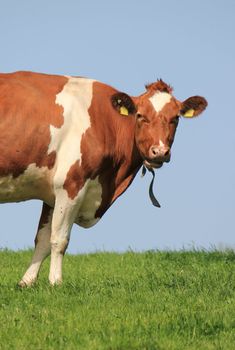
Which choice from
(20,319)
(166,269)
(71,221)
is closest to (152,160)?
(71,221)

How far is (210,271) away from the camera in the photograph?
42.4 feet

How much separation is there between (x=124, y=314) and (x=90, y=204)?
273 cm

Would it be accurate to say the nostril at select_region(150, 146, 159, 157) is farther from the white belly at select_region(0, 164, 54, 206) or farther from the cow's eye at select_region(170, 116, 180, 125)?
the white belly at select_region(0, 164, 54, 206)

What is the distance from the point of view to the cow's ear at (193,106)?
35.8 feet

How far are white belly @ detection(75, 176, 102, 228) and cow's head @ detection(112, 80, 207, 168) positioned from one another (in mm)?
783

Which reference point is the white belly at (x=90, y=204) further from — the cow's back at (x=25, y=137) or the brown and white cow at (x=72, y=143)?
the cow's back at (x=25, y=137)

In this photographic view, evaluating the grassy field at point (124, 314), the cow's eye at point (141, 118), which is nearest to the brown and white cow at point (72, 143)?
the cow's eye at point (141, 118)

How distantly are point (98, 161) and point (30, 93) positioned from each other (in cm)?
130

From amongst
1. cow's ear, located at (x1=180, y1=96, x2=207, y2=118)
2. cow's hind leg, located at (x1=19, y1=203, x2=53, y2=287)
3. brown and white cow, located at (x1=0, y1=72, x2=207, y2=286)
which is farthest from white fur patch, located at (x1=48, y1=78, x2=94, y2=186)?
cow's ear, located at (x1=180, y1=96, x2=207, y2=118)

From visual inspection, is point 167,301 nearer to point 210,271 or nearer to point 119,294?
point 119,294

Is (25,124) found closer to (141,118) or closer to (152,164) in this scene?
(141,118)

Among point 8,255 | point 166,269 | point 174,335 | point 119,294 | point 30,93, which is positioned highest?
point 30,93

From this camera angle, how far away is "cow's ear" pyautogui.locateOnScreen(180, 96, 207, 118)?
430 inches

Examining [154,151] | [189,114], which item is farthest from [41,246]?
[189,114]
